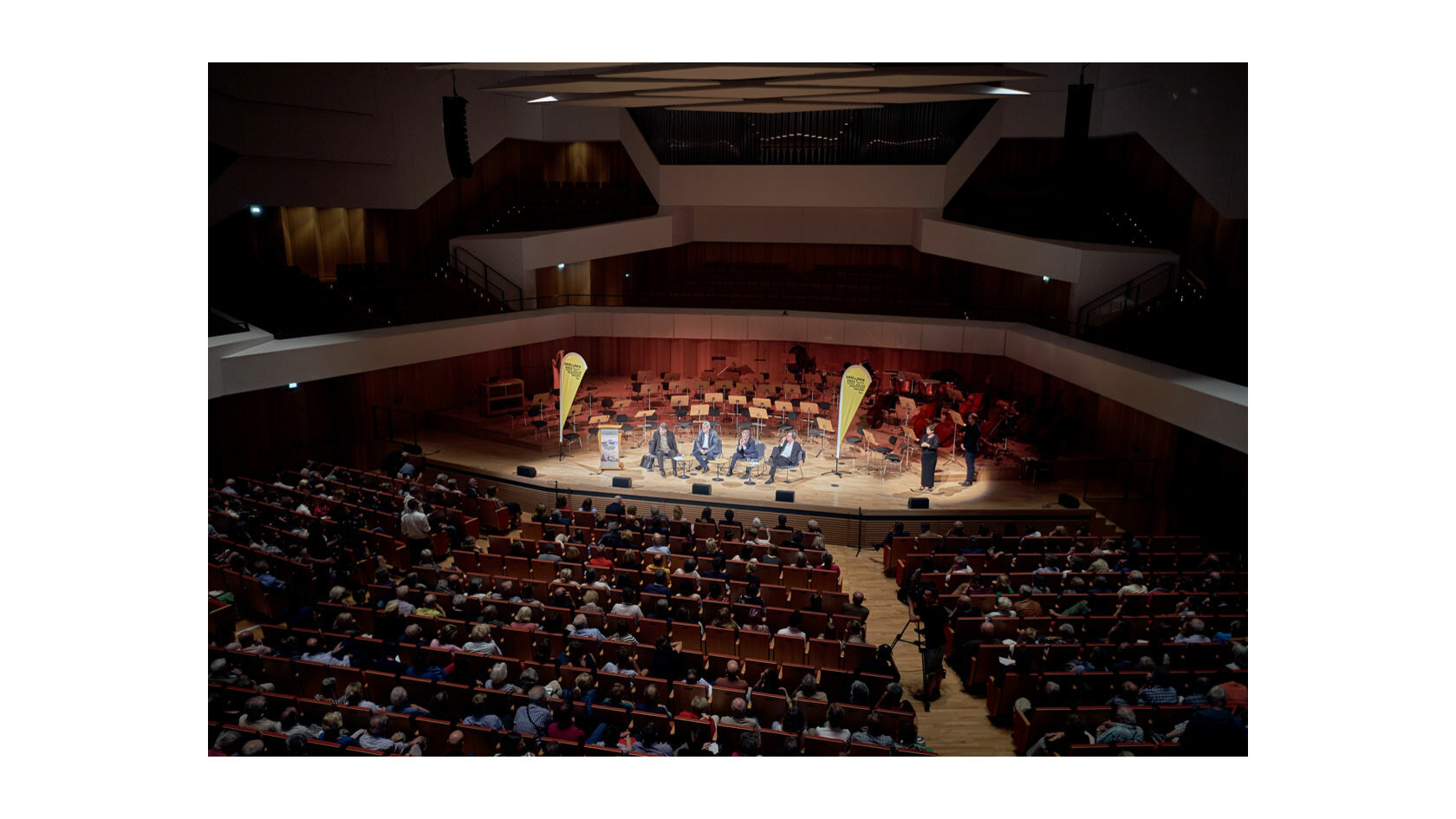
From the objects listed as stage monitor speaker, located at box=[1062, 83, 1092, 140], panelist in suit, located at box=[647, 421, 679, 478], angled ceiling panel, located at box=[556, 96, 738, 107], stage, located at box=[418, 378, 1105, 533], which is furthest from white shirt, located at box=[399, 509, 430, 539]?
stage monitor speaker, located at box=[1062, 83, 1092, 140]

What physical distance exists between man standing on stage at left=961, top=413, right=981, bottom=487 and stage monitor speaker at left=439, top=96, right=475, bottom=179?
28.5ft

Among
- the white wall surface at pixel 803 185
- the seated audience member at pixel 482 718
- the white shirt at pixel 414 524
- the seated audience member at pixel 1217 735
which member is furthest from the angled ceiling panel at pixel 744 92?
the seated audience member at pixel 1217 735

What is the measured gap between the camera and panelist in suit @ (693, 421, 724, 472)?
14188 mm

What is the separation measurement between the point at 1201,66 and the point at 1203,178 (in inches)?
67.0

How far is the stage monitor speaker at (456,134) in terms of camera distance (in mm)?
12406

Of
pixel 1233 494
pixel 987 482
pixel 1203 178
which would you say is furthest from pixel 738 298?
pixel 1233 494

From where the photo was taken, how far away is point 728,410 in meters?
17.6

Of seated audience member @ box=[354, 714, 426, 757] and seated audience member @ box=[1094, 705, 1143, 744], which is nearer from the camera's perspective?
seated audience member @ box=[354, 714, 426, 757]

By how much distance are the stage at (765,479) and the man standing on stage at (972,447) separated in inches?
7.1

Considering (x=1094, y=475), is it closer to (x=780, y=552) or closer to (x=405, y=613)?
(x=780, y=552)

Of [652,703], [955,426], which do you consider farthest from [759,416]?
[652,703]

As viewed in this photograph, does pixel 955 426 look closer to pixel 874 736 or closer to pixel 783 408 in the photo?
pixel 783 408

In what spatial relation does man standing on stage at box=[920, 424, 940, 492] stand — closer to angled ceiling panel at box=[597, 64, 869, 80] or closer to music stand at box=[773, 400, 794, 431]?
music stand at box=[773, 400, 794, 431]

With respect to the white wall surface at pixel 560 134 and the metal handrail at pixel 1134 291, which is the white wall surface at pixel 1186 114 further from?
the metal handrail at pixel 1134 291
